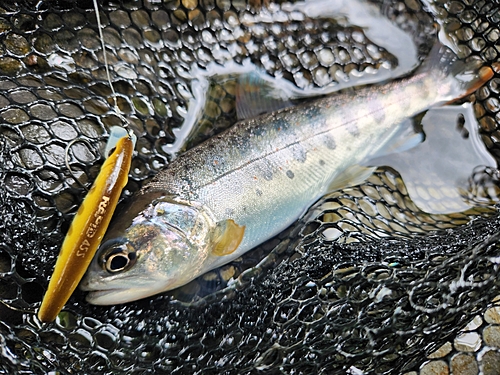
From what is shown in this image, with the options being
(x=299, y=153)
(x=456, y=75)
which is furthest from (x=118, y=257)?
(x=456, y=75)

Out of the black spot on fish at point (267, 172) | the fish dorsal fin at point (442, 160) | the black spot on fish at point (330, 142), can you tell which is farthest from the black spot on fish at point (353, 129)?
the black spot on fish at point (267, 172)

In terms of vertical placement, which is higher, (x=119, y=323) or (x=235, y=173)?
(x=235, y=173)

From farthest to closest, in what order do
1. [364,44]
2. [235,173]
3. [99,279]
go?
[364,44], [235,173], [99,279]

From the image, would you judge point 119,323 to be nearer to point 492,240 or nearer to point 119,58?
point 119,58

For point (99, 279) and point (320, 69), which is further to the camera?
point (320, 69)

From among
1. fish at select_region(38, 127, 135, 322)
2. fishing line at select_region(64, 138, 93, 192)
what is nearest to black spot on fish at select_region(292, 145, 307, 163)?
fish at select_region(38, 127, 135, 322)

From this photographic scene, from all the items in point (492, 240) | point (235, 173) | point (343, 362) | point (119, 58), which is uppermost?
point (119, 58)

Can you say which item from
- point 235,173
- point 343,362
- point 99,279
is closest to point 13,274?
point 99,279
